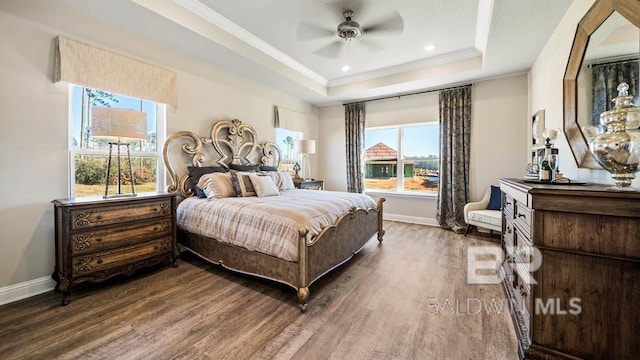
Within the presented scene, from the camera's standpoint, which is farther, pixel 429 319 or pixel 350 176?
pixel 350 176

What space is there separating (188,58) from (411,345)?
13.2 feet

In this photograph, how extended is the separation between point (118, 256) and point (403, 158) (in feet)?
15.6

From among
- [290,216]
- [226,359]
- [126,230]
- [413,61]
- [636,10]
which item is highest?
[413,61]

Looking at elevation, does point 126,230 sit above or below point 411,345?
above

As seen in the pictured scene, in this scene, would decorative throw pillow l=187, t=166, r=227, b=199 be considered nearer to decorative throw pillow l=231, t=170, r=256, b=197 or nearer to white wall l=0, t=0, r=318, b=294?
decorative throw pillow l=231, t=170, r=256, b=197

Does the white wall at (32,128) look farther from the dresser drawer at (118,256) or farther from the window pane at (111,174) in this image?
the dresser drawer at (118,256)

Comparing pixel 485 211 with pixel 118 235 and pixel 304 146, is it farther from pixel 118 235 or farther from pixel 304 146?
pixel 118 235

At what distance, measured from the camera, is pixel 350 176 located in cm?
550

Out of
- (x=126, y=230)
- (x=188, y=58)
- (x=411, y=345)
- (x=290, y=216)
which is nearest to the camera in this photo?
(x=411, y=345)

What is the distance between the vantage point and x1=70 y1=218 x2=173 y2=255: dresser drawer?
6.77ft

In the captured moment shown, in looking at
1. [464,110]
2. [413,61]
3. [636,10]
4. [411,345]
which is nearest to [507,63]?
[464,110]

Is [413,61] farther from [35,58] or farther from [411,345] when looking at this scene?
[35,58]

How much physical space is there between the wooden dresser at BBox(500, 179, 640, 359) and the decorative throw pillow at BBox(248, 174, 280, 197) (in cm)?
256

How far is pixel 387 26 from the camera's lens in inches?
108
